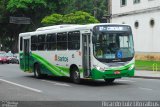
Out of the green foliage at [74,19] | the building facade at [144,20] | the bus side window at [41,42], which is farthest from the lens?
the green foliage at [74,19]

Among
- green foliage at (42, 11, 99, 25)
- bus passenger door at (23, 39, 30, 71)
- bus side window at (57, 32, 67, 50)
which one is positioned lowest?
bus passenger door at (23, 39, 30, 71)

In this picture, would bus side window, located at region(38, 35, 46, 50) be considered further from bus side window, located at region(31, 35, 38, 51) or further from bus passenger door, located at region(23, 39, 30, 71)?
bus passenger door, located at region(23, 39, 30, 71)

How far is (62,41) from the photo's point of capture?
958 inches

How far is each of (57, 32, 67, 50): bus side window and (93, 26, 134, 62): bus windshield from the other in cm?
322

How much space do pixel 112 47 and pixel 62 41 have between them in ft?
12.9

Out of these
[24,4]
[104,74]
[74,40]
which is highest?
[24,4]

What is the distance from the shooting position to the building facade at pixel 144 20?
164 ft

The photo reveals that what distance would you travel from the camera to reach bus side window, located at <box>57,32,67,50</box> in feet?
78.9

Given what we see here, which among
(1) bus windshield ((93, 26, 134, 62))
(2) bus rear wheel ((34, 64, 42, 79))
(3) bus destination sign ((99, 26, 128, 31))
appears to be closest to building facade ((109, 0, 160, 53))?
(2) bus rear wheel ((34, 64, 42, 79))

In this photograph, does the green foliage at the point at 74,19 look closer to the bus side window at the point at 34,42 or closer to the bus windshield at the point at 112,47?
the bus side window at the point at 34,42

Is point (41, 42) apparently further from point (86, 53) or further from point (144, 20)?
point (144, 20)

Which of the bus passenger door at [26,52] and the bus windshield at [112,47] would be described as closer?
the bus windshield at [112,47]

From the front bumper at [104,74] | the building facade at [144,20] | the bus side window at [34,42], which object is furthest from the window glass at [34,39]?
the building facade at [144,20]

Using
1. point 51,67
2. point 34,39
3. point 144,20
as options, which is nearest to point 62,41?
point 51,67
